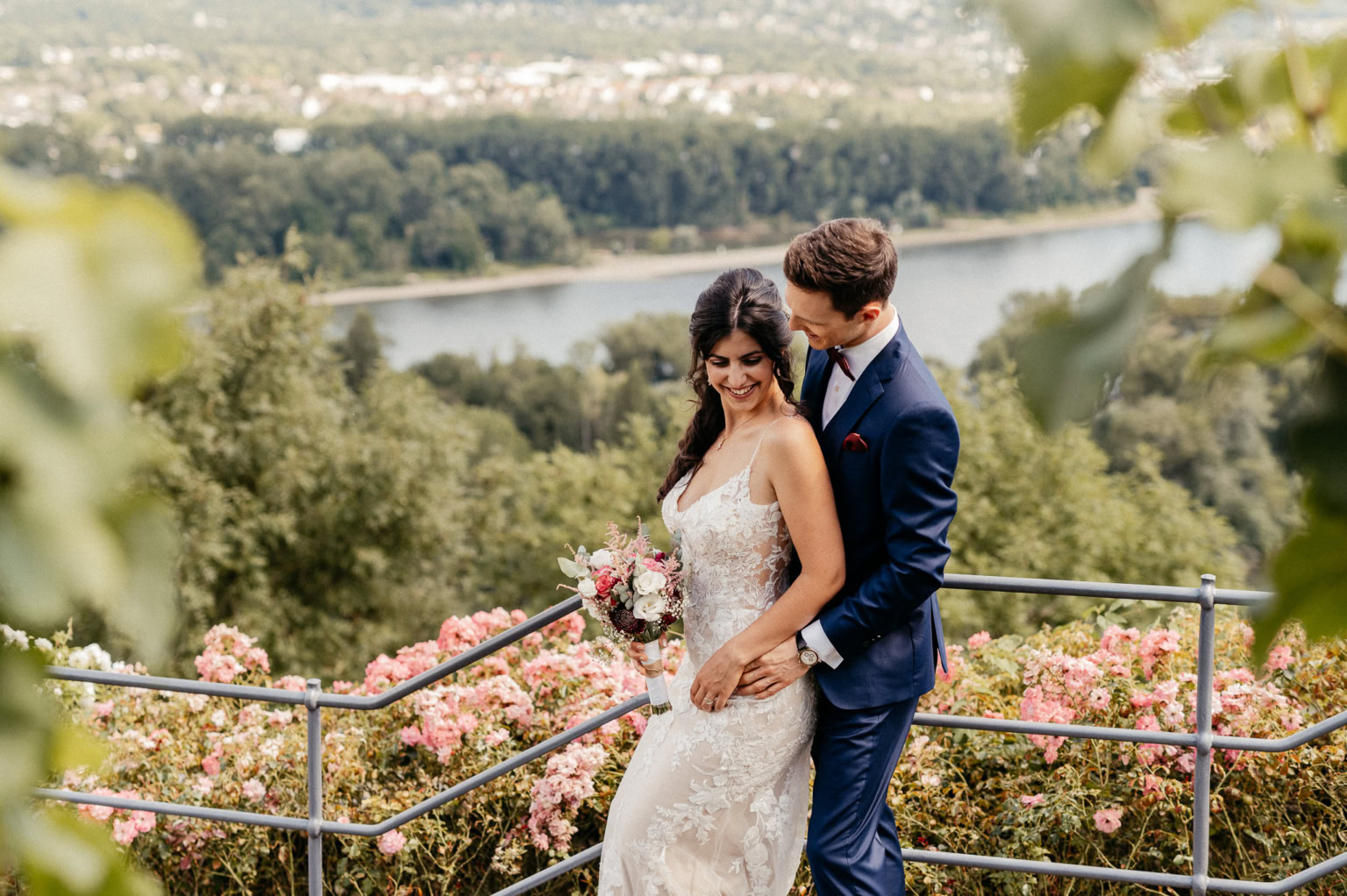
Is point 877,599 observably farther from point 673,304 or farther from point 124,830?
point 673,304

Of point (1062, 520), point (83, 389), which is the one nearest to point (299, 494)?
point (1062, 520)

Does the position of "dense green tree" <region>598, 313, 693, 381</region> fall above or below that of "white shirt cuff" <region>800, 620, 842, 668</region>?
below

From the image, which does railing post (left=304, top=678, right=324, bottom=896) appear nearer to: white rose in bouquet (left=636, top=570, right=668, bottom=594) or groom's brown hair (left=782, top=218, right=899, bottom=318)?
white rose in bouquet (left=636, top=570, right=668, bottom=594)

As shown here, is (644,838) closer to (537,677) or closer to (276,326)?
(537,677)

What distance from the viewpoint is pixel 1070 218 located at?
61.3m

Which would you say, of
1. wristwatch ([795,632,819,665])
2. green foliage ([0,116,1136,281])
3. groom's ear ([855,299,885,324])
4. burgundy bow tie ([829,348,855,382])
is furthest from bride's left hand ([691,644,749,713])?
green foliage ([0,116,1136,281])

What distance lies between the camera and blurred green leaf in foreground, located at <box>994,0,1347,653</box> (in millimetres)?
356

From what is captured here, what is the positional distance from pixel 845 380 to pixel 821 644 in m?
0.54

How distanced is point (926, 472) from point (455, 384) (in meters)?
44.5

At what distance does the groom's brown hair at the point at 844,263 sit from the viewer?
241 cm

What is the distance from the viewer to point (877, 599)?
7.99 feet

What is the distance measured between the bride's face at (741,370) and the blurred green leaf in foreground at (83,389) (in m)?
2.33

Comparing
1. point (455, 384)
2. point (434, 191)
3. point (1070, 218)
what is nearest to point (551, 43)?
point (434, 191)

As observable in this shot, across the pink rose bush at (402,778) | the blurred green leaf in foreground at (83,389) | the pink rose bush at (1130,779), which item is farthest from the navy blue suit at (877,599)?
the blurred green leaf in foreground at (83,389)
